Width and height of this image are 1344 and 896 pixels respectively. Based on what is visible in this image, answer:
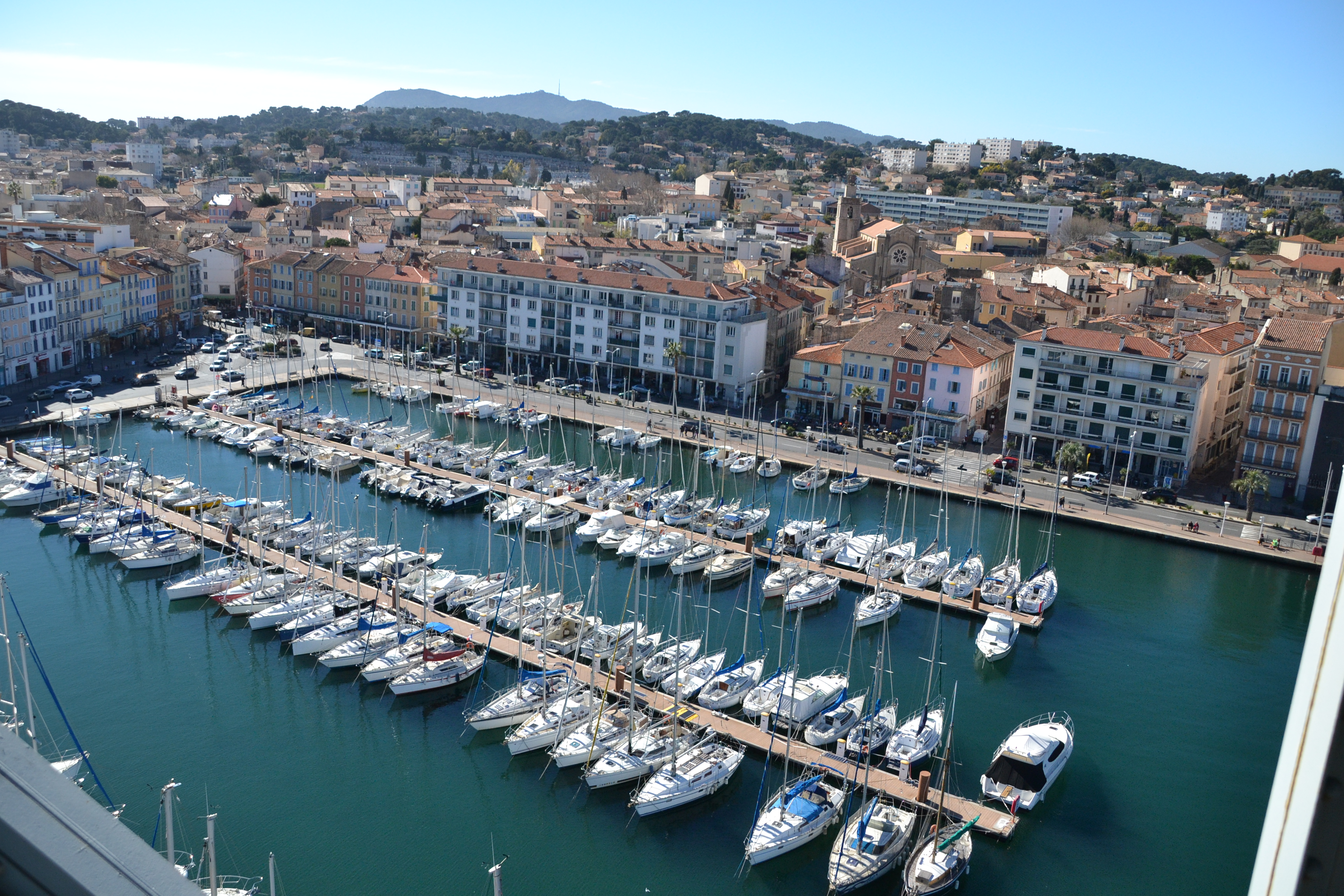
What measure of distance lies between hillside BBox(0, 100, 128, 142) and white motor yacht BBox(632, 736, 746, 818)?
135m

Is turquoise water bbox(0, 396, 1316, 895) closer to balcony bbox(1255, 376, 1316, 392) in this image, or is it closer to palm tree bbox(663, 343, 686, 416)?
balcony bbox(1255, 376, 1316, 392)

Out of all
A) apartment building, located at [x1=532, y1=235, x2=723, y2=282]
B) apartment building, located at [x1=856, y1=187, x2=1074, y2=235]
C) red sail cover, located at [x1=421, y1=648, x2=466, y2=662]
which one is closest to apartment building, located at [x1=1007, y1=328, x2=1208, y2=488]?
apartment building, located at [x1=532, y1=235, x2=723, y2=282]

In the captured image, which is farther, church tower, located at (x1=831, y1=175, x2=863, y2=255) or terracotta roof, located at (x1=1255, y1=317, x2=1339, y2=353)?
church tower, located at (x1=831, y1=175, x2=863, y2=255)

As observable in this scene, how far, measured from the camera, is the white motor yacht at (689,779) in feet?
57.4

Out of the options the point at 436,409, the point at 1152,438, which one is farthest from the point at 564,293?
the point at 1152,438

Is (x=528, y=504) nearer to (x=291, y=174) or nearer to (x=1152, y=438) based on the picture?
(x=1152, y=438)

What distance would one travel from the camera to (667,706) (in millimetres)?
20344

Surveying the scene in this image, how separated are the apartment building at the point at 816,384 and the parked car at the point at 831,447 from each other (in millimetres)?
3139

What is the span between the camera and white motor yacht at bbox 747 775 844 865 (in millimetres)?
16438

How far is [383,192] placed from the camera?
101000 millimetres

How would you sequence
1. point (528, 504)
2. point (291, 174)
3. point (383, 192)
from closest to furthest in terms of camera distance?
point (528, 504) → point (383, 192) → point (291, 174)

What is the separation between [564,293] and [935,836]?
3486 centimetres

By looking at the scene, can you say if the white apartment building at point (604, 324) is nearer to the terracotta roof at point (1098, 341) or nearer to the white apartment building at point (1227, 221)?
the terracotta roof at point (1098, 341)

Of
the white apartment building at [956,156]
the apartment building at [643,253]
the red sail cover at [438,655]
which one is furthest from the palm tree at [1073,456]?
the white apartment building at [956,156]
